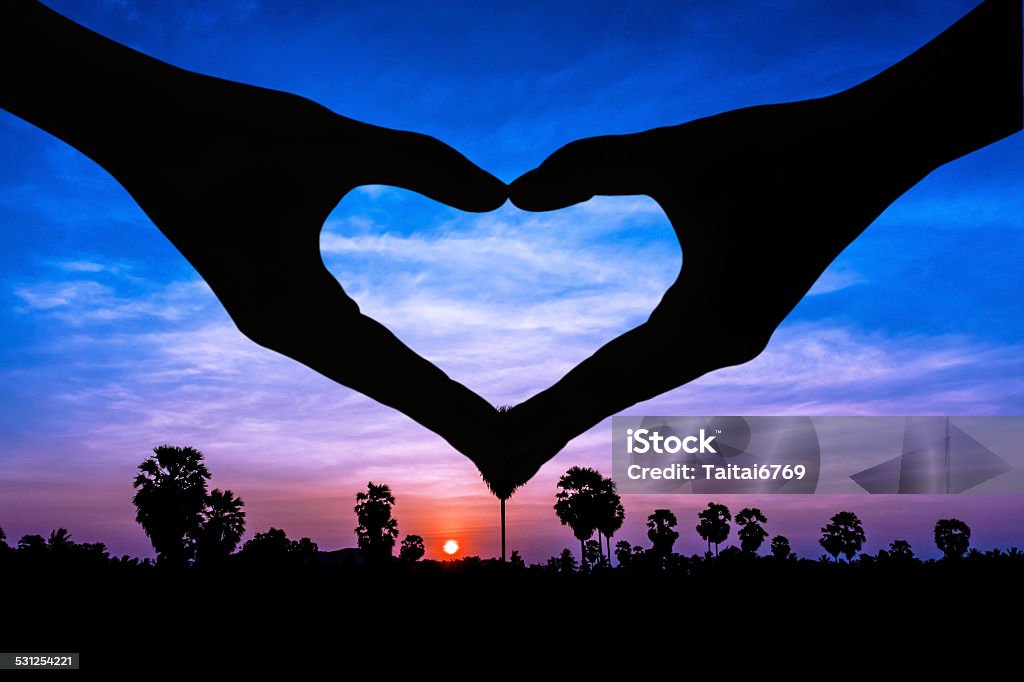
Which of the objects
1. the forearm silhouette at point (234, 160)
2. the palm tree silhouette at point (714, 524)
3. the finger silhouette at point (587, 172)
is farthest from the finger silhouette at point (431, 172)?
the palm tree silhouette at point (714, 524)

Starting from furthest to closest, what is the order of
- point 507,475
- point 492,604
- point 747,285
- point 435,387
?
point 507,475 → point 435,387 → point 747,285 → point 492,604

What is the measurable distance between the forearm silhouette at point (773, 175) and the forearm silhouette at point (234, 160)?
4.76ft

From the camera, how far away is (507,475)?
1066 cm

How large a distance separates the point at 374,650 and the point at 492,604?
112cm

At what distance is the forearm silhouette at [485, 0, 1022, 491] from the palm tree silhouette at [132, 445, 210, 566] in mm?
25157

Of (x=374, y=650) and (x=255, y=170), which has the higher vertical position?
(x=255, y=170)

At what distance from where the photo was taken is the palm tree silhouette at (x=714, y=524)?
3091 inches

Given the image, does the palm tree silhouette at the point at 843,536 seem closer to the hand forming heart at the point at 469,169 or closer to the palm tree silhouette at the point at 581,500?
the palm tree silhouette at the point at 581,500

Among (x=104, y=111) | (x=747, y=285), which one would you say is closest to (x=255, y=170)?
(x=104, y=111)

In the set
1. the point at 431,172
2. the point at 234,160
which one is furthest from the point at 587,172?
the point at 234,160

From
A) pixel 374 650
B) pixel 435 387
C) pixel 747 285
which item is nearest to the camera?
pixel 374 650

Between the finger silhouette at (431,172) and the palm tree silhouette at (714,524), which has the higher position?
the finger silhouette at (431,172)

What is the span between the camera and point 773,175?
7395mm

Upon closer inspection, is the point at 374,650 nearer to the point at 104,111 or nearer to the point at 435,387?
the point at 435,387
